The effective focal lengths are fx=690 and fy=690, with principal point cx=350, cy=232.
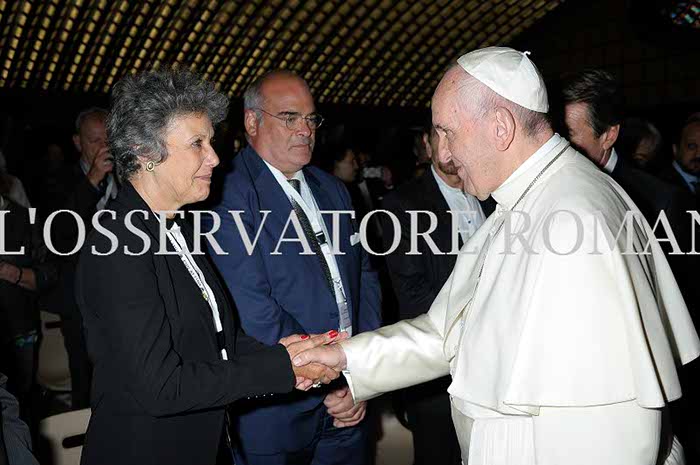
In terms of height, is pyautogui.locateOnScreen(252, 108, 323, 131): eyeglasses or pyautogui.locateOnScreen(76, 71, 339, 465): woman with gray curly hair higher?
pyautogui.locateOnScreen(252, 108, 323, 131): eyeglasses

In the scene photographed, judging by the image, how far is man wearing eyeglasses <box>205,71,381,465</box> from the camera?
275cm

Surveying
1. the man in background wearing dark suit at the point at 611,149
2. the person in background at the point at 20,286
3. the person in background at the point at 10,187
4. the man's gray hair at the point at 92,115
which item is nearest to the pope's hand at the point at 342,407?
the man in background wearing dark suit at the point at 611,149

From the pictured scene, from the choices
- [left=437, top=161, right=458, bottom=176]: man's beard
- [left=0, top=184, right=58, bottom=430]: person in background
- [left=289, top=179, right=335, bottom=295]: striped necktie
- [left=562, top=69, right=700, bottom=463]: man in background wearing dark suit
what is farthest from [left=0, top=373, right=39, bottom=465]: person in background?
[left=562, top=69, right=700, bottom=463]: man in background wearing dark suit

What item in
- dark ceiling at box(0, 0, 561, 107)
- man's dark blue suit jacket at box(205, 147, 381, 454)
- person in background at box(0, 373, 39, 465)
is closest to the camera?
person in background at box(0, 373, 39, 465)

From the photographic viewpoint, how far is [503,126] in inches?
78.2

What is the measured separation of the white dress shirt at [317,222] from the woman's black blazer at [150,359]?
2.87 ft

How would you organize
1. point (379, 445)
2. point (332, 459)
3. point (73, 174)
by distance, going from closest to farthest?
point (332, 459) → point (379, 445) → point (73, 174)

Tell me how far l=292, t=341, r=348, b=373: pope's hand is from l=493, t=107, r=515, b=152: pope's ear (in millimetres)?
921

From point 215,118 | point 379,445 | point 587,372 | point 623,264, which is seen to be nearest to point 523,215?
point 623,264

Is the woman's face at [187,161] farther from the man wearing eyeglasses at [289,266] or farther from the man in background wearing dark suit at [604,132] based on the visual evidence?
the man in background wearing dark suit at [604,132]

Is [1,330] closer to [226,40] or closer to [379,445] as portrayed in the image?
[379,445]

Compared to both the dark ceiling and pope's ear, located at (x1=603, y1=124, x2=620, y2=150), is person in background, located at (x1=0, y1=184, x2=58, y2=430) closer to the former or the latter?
pope's ear, located at (x1=603, y1=124, x2=620, y2=150)

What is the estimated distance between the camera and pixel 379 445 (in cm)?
333

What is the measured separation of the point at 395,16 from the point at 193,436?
955 inches
